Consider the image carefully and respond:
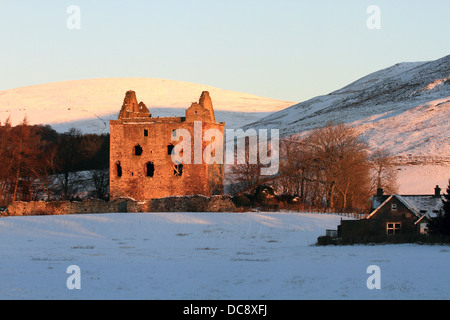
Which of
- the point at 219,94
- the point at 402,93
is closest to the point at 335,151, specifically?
the point at 402,93

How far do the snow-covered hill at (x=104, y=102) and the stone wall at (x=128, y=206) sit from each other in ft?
Answer: 208

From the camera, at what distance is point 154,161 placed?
172 feet

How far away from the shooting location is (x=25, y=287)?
19.6 meters

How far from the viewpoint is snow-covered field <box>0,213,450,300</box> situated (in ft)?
63.4

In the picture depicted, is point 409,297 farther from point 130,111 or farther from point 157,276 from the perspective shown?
point 130,111

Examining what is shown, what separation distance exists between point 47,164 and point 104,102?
7311cm

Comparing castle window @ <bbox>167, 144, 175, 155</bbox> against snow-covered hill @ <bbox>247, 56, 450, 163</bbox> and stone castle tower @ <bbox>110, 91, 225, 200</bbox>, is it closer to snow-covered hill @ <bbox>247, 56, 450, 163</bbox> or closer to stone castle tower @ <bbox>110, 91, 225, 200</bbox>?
stone castle tower @ <bbox>110, 91, 225, 200</bbox>

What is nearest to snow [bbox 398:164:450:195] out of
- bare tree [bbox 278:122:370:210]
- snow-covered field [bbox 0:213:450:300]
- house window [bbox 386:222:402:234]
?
bare tree [bbox 278:122:370:210]

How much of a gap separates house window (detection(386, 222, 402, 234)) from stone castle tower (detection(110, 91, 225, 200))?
17.7 m

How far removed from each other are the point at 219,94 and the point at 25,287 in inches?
5701

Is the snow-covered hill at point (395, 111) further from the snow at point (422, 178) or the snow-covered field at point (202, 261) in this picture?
the snow-covered field at point (202, 261)

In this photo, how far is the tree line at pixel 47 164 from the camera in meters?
58.3

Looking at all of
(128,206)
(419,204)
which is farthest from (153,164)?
(419,204)

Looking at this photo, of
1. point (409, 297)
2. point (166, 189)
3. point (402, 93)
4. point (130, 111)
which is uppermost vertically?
point (402, 93)
